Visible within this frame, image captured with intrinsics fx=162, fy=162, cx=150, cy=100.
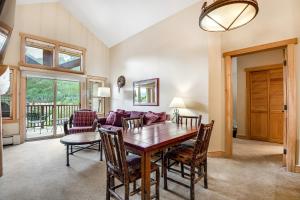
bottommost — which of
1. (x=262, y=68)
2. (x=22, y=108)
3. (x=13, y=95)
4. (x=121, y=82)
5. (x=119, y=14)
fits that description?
(x=22, y=108)

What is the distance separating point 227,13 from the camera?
6.49 ft

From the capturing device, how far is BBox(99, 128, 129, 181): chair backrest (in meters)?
1.55

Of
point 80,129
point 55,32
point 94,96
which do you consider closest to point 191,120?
point 80,129

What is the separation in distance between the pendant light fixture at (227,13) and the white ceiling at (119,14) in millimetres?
1964

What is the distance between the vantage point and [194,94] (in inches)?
149

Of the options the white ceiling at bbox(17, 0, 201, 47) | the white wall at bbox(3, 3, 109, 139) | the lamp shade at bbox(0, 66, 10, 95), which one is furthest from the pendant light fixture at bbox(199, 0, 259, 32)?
the white wall at bbox(3, 3, 109, 139)

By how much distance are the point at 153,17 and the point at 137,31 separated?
2.99 ft

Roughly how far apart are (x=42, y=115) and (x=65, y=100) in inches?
33.3

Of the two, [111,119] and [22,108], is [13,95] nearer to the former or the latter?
[22,108]

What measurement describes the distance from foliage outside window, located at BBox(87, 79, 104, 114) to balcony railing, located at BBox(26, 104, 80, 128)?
0.88 m

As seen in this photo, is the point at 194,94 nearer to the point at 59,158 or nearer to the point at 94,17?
the point at 59,158

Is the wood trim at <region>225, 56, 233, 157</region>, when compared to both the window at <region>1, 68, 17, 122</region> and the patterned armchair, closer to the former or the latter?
the patterned armchair

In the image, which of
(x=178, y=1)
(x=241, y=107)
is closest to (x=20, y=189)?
(x=178, y=1)

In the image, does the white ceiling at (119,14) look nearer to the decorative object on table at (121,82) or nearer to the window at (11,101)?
the decorative object on table at (121,82)
